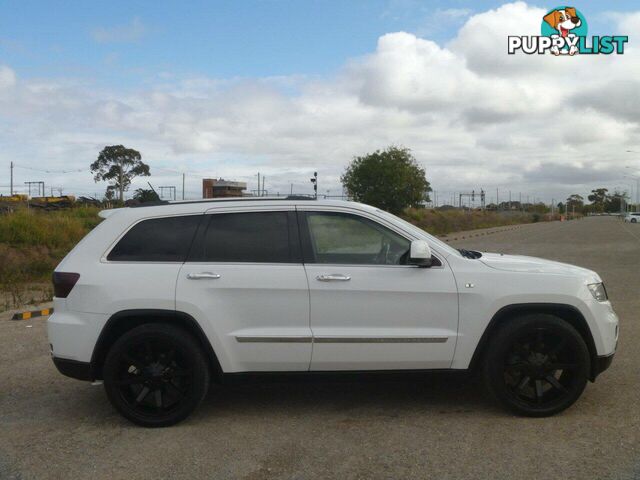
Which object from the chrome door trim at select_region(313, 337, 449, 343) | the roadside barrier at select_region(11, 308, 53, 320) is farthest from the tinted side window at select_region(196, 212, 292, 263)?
the roadside barrier at select_region(11, 308, 53, 320)

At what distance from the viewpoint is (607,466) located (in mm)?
3965

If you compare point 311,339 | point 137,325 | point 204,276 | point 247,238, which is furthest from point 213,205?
point 311,339

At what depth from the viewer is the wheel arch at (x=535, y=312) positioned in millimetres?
4832

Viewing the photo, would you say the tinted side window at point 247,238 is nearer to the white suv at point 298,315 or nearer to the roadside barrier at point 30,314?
the white suv at point 298,315

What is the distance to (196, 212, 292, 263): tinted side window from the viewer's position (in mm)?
4902

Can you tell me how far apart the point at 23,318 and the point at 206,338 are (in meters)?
6.30

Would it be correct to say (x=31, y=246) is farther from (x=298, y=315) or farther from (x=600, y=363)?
(x=600, y=363)

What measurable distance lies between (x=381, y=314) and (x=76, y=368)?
7.67 feet

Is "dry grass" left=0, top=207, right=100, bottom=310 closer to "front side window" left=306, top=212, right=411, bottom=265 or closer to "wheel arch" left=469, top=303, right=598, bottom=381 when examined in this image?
"front side window" left=306, top=212, right=411, bottom=265

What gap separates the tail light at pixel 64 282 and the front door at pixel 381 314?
70.0 inches

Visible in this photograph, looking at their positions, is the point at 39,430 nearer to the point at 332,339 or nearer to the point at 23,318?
the point at 332,339

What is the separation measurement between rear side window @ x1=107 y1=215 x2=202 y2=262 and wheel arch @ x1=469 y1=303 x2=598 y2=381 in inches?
93.7

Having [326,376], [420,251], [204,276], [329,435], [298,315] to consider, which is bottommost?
[329,435]

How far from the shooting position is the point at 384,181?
146ft
